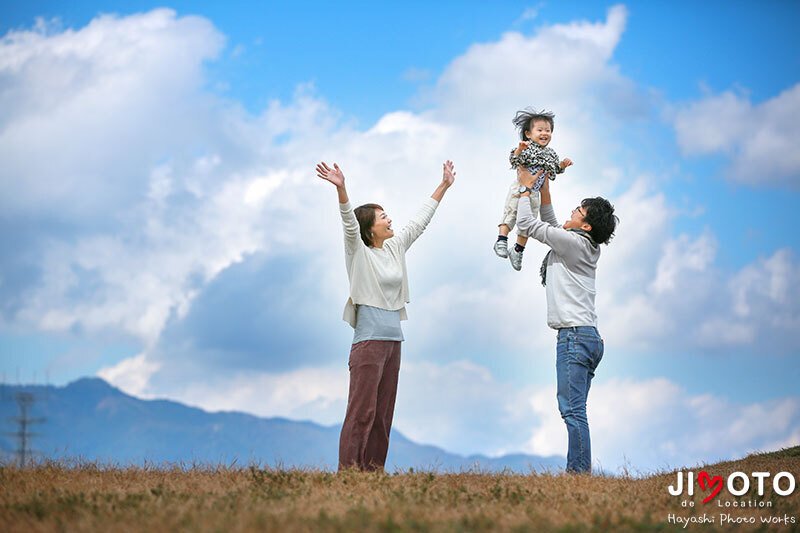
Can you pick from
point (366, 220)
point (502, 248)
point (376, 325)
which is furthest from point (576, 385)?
point (366, 220)

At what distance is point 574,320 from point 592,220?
1251 mm

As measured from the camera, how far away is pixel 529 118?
461 inches

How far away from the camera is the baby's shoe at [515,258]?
1109cm

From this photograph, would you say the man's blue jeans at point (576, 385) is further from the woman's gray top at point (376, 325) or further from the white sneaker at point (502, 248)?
the woman's gray top at point (376, 325)

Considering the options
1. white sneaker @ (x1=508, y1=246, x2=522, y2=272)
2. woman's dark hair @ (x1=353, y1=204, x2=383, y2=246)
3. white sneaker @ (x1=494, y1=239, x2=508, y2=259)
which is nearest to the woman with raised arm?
woman's dark hair @ (x1=353, y1=204, x2=383, y2=246)

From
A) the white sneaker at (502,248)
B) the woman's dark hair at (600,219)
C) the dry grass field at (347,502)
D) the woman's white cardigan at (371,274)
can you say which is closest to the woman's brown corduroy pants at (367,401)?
the woman's white cardigan at (371,274)

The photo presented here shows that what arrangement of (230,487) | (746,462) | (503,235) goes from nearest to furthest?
(230,487) < (503,235) < (746,462)

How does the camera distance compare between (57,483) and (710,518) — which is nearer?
(710,518)

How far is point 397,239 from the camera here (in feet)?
36.0

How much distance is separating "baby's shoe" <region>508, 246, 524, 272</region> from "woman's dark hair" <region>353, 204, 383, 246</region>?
5.59ft

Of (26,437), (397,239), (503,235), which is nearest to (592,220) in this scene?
(503,235)

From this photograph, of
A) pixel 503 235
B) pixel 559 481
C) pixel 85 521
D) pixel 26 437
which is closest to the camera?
pixel 85 521

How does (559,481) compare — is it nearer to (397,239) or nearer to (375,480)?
(375,480)

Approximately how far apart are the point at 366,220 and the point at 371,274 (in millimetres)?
692
